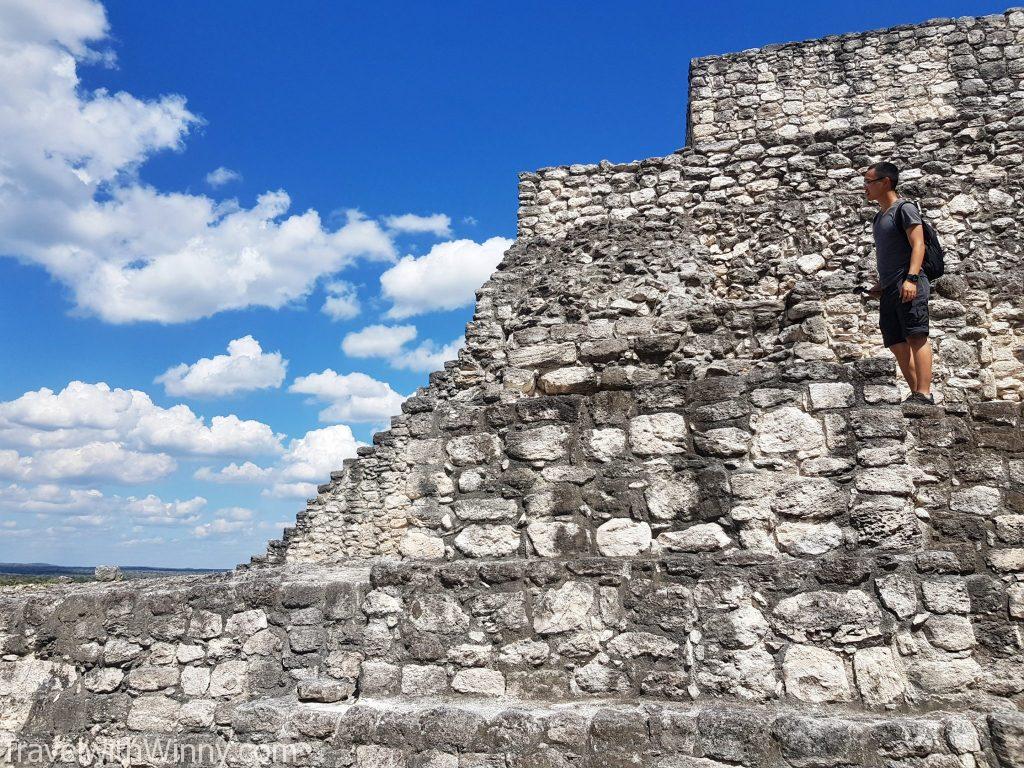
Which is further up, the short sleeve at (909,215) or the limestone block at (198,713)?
the short sleeve at (909,215)

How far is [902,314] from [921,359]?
26cm

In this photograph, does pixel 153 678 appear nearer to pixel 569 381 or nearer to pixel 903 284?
pixel 569 381

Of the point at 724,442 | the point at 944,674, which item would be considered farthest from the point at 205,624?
the point at 944,674

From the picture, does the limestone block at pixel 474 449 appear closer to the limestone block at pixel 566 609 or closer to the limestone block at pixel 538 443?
the limestone block at pixel 538 443

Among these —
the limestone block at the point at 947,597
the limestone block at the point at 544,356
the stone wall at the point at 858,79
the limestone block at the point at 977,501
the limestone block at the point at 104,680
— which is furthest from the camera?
the stone wall at the point at 858,79

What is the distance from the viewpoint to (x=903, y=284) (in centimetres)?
368

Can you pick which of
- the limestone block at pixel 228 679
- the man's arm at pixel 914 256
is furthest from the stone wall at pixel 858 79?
the limestone block at pixel 228 679

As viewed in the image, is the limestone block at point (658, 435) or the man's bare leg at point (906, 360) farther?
the man's bare leg at point (906, 360)

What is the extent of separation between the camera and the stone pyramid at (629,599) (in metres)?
2.86

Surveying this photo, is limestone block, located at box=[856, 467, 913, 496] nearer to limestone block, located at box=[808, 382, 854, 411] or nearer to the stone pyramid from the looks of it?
the stone pyramid

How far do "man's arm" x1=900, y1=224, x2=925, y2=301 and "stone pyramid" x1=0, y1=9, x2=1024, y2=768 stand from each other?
422mm

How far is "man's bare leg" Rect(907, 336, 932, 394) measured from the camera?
146 inches

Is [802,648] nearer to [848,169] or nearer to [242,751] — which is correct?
[242,751]

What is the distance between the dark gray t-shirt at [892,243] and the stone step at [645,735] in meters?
2.25
